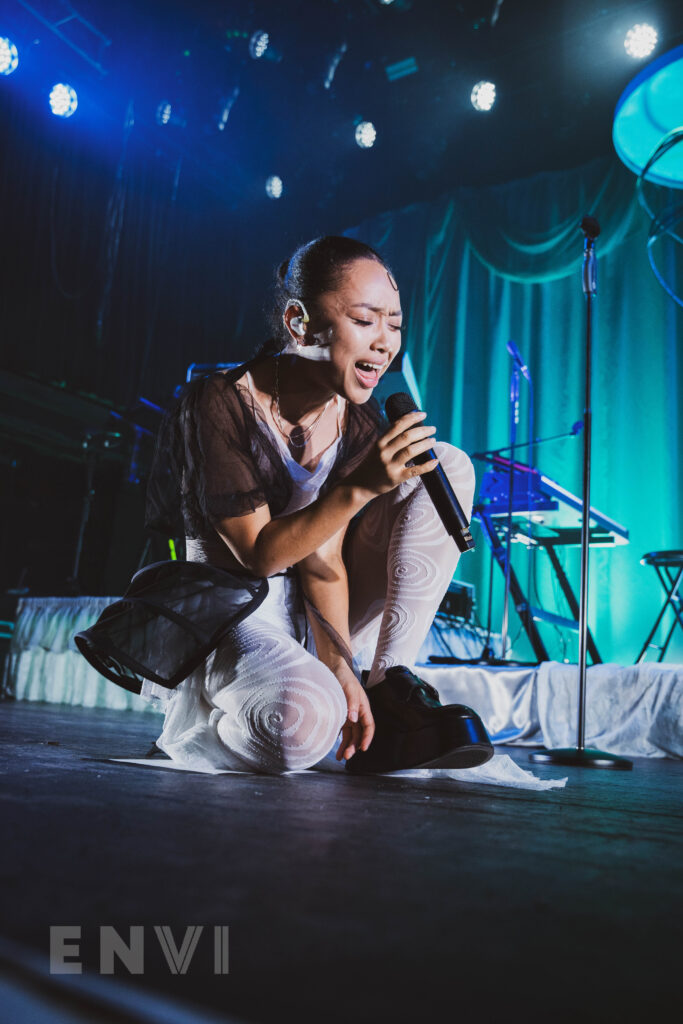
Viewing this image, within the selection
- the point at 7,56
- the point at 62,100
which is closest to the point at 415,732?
the point at 7,56

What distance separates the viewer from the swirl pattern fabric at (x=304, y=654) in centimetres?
100

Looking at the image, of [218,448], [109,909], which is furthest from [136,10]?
[109,909]

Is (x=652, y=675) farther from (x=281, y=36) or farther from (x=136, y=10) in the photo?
(x=136, y=10)

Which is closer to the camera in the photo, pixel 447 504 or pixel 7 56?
pixel 447 504

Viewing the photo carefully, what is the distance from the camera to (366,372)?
1.19 meters

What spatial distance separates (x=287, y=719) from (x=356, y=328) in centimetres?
58

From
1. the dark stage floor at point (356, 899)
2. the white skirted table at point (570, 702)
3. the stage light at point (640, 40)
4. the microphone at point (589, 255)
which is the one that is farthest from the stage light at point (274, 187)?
the dark stage floor at point (356, 899)

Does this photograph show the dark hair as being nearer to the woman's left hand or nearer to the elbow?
the elbow

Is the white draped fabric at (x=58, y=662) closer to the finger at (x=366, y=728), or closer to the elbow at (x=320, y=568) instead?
the elbow at (x=320, y=568)

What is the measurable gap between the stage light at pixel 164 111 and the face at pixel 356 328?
14.3 ft

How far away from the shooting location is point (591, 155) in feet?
15.8

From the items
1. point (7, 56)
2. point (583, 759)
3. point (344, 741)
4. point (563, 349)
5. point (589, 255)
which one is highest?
point (7, 56)

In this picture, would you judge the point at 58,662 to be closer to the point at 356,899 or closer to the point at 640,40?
the point at 356,899

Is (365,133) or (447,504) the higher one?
(365,133)
